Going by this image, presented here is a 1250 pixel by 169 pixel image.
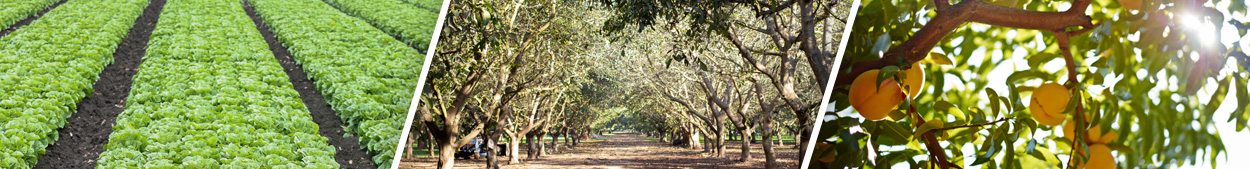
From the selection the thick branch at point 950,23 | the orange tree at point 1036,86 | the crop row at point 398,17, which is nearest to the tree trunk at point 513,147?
the crop row at point 398,17

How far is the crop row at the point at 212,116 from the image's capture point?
471cm

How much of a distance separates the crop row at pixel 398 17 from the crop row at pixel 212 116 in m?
1.69

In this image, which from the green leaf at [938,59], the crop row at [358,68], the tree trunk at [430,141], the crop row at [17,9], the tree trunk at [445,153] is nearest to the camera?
the green leaf at [938,59]

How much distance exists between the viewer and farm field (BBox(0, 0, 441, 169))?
16.4 ft

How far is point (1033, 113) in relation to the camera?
694 mm

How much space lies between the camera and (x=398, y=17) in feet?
37.1

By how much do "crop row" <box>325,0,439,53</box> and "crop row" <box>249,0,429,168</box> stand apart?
242mm

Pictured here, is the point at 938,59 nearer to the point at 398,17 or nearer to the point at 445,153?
the point at 445,153

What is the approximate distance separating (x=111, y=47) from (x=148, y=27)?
2.90 metres

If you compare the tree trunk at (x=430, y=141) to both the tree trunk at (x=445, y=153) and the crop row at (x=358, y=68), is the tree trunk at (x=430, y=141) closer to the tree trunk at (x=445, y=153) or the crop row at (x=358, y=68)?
the tree trunk at (x=445, y=153)

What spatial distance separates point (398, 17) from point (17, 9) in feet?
17.1

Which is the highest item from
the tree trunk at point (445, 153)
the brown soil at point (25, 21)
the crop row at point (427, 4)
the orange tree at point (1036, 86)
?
the crop row at point (427, 4)

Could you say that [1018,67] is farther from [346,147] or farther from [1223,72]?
[346,147]

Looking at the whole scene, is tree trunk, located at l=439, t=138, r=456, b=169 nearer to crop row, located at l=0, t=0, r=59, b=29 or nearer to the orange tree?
the orange tree
